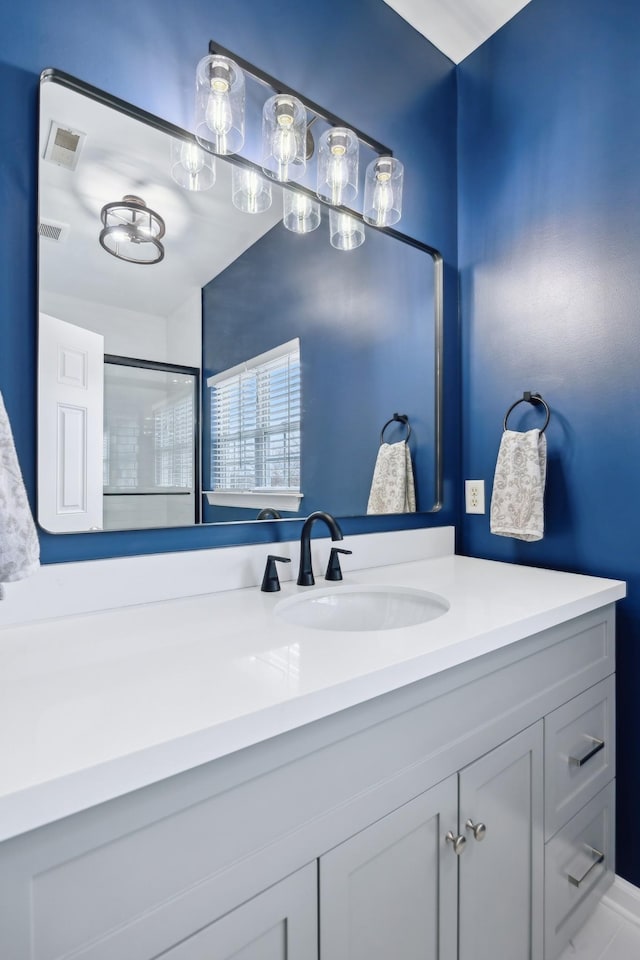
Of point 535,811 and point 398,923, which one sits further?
point 535,811

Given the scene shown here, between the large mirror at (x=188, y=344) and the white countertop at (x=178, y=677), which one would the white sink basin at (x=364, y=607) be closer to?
the white countertop at (x=178, y=677)

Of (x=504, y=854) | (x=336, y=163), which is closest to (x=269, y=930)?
(x=504, y=854)

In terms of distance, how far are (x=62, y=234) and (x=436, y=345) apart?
117 cm

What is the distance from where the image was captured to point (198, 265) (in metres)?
1.14

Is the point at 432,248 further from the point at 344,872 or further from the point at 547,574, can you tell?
the point at 344,872

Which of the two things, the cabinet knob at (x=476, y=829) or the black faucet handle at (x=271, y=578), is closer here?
the cabinet knob at (x=476, y=829)

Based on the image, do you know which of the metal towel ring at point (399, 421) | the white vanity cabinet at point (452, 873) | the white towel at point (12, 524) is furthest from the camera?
the metal towel ring at point (399, 421)

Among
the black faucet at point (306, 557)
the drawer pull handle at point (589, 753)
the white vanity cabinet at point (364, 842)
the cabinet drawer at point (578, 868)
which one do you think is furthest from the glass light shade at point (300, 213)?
the cabinet drawer at point (578, 868)

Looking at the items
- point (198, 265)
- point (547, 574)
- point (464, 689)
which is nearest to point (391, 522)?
point (547, 574)

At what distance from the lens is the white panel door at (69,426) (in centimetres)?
94

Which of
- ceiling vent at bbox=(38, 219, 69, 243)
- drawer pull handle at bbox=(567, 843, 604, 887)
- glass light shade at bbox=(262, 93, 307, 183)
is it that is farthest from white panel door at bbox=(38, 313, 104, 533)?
drawer pull handle at bbox=(567, 843, 604, 887)

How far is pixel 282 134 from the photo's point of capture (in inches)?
47.8

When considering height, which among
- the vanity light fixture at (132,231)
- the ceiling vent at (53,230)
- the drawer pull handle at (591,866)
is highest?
the vanity light fixture at (132,231)

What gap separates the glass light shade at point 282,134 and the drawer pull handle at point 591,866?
183 centimetres
